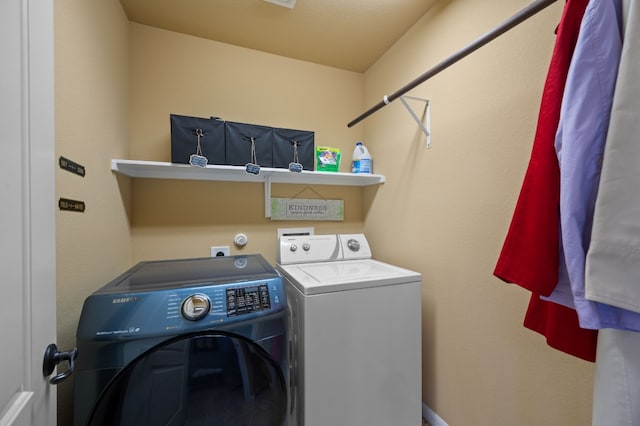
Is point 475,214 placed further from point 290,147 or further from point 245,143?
point 245,143

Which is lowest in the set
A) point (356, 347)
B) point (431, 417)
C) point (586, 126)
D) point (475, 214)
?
point (431, 417)

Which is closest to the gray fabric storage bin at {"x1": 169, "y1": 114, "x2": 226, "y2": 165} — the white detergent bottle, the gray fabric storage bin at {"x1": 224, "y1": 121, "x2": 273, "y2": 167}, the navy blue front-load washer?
the gray fabric storage bin at {"x1": 224, "y1": 121, "x2": 273, "y2": 167}

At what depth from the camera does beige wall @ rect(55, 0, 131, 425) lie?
87cm

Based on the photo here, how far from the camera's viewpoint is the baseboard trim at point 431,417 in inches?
56.2

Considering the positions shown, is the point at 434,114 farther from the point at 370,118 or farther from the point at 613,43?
the point at 613,43

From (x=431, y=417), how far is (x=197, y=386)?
1.41m

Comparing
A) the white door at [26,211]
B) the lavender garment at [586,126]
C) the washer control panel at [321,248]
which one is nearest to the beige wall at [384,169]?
the washer control panel at [321,248]

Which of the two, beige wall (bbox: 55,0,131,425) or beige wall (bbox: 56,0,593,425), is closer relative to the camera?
beige wall (bbox: 55,0,131,425)

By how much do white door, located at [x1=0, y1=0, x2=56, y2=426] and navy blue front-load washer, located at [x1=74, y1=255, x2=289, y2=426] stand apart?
0.13 meters

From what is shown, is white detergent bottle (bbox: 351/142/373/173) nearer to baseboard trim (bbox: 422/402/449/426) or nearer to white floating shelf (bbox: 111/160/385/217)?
white floating shelf (bbox: 111/160/385/217)

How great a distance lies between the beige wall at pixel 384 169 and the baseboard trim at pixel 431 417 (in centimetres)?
4

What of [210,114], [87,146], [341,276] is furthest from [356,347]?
[210,114]

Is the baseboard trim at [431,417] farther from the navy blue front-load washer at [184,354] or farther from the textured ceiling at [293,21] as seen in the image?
the textured ceiling at [293,21]

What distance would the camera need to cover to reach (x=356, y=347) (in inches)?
48.0
